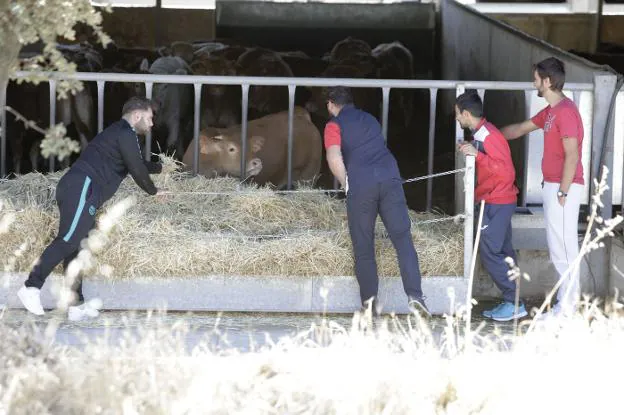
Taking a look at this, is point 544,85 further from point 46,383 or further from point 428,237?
point 46,383

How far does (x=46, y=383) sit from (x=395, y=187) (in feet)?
10.7

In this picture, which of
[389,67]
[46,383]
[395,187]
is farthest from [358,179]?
[389,67]

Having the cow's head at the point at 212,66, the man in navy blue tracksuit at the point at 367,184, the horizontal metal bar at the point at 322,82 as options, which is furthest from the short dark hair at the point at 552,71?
the cow's head at the point at 212,66

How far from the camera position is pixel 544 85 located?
7.61 meters

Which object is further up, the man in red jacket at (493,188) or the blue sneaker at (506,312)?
the man in red jacket at (493,188)

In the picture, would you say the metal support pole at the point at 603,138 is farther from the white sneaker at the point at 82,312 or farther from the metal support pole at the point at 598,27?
the metal support pole at the point at 598,27

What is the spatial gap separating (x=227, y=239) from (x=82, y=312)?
1047 mm

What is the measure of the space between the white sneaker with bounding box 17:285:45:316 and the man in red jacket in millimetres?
2832

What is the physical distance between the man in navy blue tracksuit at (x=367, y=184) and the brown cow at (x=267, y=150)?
6.68 feet

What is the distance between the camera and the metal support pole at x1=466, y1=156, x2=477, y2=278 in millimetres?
7758

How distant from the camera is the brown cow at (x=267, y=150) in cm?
1009

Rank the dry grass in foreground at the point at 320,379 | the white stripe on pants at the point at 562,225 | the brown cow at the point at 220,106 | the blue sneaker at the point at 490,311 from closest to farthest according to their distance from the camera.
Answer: the dry grass in foreground at the point at 320,379, the white stripe on pants at the point at 562,225, the blue sneaker at the point at 490,311, the brown cow at the point at 220,106

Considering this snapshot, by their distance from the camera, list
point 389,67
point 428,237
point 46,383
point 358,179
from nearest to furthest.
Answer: point 46,383 → point 358,179 → point 428,237 → point 389,67

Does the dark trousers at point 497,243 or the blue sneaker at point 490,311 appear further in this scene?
the blue sneaker at point 490,311
